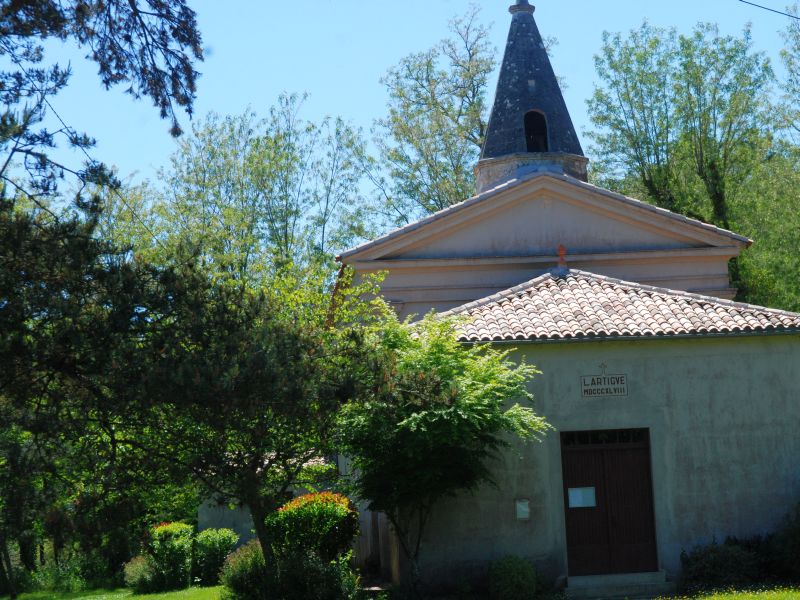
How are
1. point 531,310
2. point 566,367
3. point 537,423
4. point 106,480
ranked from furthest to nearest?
1. point 531,310
2. point 566,367
3. point 537,423
4. point 106,480

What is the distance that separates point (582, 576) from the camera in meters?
16.8

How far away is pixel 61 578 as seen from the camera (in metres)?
28.7

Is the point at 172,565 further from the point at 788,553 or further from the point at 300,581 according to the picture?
the point at 788,553

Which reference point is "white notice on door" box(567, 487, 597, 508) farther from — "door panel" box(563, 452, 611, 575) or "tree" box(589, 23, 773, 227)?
"tree" box(589, 23, 773, 227)

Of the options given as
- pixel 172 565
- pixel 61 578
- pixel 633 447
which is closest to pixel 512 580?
pixel 633 447

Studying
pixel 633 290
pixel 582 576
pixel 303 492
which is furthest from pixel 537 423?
pixel 303 492

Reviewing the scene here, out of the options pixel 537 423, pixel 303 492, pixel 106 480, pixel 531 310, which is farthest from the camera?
pixel 303 492

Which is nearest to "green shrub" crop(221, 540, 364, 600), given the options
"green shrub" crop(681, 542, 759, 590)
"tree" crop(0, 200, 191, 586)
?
"tree" crop(0, 200, 191, 586)

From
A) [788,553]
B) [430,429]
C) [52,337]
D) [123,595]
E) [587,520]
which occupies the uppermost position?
[52,337]

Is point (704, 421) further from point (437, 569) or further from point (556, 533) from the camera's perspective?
point (437, 569)

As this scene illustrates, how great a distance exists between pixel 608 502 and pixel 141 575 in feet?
40.3

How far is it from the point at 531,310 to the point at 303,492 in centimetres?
952

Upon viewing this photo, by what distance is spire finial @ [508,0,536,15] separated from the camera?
29.3 m

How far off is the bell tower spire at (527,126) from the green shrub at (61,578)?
15.7 m
